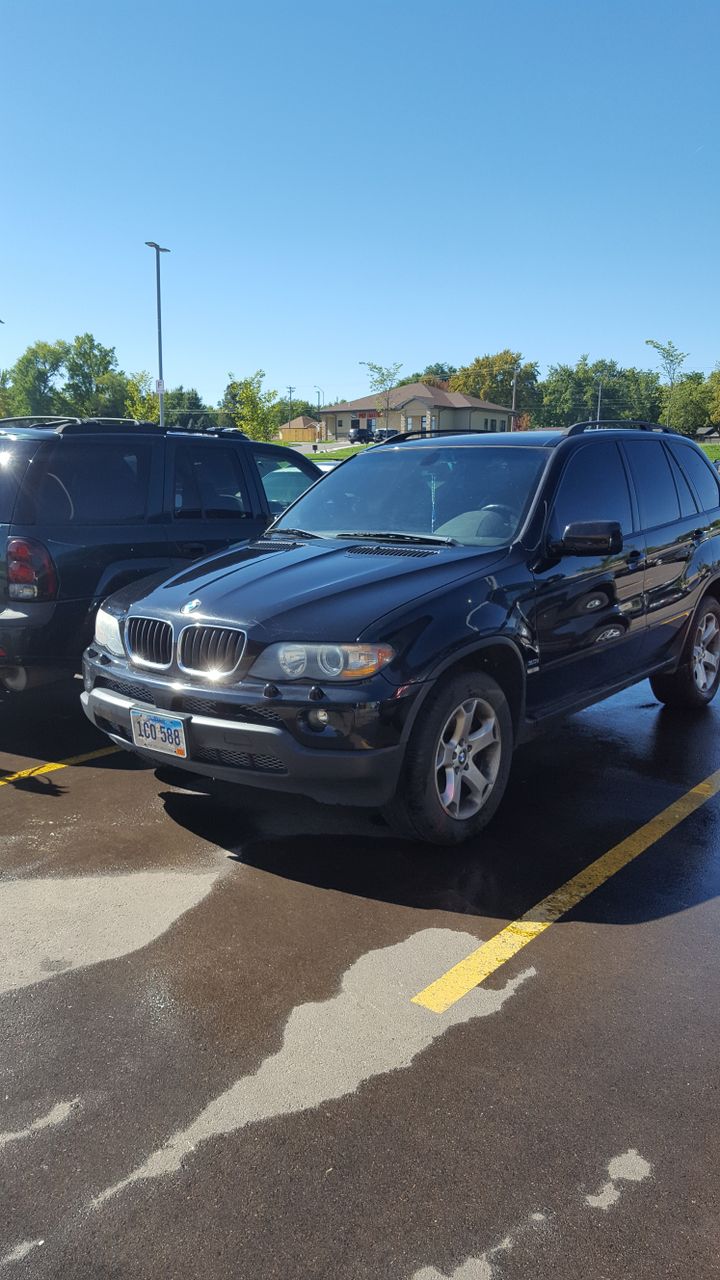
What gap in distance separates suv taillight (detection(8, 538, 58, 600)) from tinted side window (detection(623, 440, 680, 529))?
3.56 meters

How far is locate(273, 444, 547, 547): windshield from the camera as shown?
15.4 ft

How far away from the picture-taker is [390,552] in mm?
4406

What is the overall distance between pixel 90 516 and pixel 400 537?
217 cm

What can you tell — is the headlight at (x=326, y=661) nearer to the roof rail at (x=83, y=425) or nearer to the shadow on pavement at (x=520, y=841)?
the shadow on pavement at (x=520, y=841)

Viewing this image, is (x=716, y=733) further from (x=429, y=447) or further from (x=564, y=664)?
(x=429, y=447)

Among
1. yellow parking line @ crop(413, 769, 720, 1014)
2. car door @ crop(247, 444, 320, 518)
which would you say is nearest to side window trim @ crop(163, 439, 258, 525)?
car door @ crop(247, 444, 320, 518)

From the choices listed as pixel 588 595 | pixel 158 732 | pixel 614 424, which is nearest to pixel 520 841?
pixel 588 595

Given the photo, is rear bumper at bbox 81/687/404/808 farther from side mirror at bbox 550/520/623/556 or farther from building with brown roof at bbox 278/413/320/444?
building with brown roof at bbox 278/413/320/444

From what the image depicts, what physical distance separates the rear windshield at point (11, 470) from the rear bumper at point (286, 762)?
2.35 meters

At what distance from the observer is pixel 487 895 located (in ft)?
12.3

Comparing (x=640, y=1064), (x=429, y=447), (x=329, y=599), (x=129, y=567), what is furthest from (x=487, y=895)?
(x=129, y=567)

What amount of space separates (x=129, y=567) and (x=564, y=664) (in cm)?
281

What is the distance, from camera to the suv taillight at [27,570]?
5316mm

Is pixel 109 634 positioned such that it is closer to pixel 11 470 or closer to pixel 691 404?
pixel 11 470
